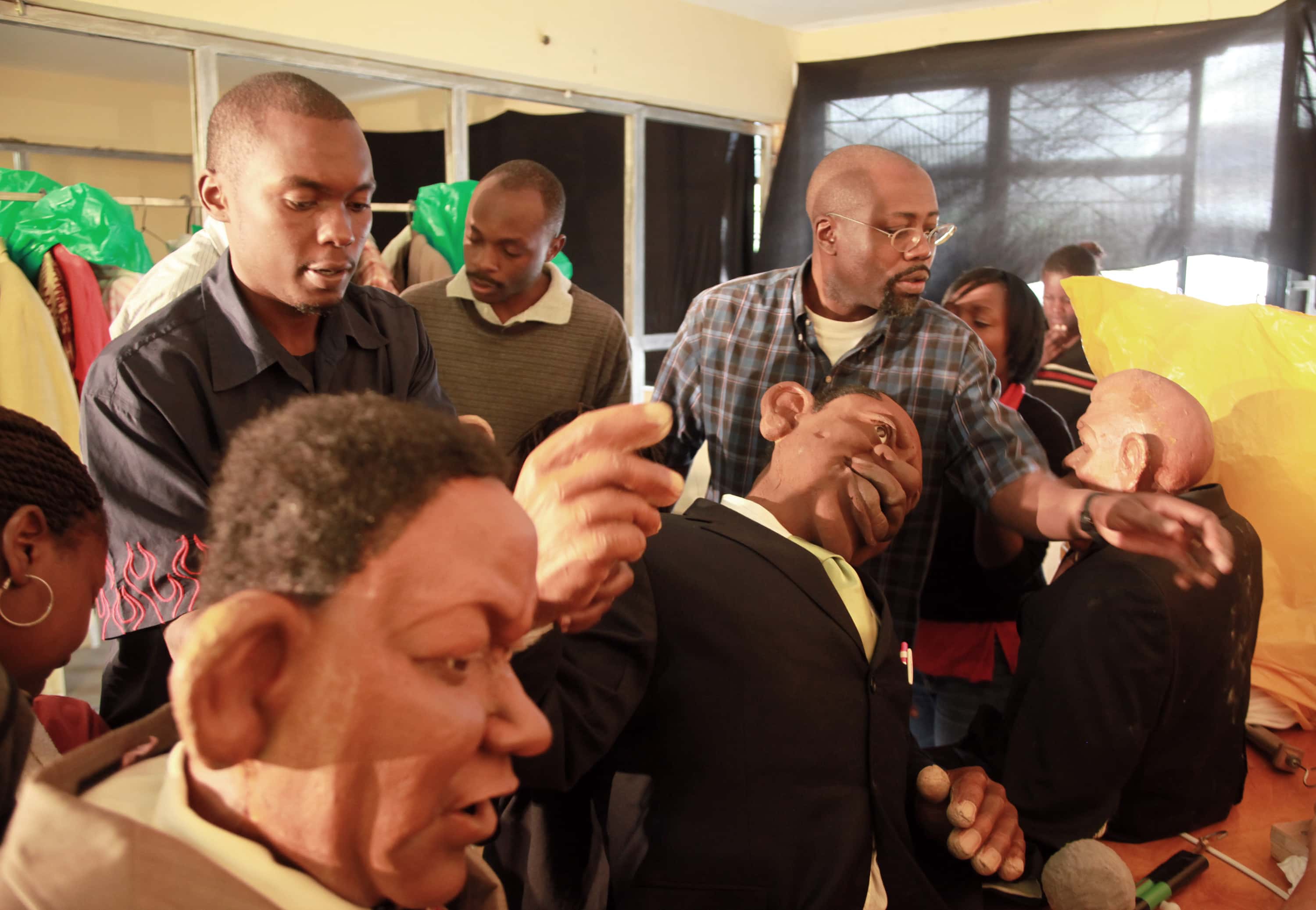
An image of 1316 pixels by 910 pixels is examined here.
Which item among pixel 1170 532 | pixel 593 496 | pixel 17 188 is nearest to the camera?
pixel 593 496

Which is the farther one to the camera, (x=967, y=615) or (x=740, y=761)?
(x=967, y=615)

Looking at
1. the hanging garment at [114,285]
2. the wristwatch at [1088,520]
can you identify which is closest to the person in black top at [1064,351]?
the wristwatch at [1088,520]

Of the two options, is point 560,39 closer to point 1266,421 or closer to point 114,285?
point 114,285

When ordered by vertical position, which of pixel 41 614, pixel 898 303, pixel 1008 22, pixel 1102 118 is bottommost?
pixel 41 614

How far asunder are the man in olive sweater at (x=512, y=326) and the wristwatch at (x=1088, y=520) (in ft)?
4.31

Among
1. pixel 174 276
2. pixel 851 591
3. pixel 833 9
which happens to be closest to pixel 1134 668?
pixel 851 591

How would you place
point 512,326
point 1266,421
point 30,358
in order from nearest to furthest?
point 1266,421, point 512,326, point 30,358

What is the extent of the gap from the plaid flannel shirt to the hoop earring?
4.79 feet

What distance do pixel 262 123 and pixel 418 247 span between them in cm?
216

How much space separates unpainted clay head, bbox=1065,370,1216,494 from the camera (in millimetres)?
1611

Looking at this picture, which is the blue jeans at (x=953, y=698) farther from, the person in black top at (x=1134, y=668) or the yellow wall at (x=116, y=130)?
the yellow wall at (x=116, y=130)

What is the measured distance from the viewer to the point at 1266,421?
1990mm

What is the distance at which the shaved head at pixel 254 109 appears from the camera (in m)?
1.41

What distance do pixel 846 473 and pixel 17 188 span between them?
2864mm
